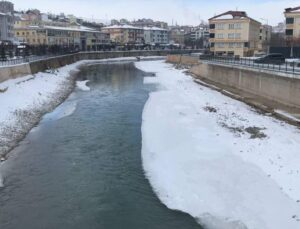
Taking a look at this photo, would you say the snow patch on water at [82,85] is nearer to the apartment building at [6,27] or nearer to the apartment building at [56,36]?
the apartment building at [6,27]

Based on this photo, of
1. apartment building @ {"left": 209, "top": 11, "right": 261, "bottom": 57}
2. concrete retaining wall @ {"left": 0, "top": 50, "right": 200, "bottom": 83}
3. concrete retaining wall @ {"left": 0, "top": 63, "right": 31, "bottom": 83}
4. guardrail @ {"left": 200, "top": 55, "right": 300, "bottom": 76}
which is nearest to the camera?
guardrail @ {"left": 200, "top": 55, "right": 300, "bottom": 76}

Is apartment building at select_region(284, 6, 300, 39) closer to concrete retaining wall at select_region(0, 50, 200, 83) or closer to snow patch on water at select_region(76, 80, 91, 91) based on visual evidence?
snow patch on water at select_region(76, 80, 91, 91)

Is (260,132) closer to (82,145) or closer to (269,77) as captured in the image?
(82,145)

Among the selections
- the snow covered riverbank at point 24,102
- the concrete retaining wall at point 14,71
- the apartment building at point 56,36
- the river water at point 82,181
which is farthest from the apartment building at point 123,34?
the river water at point 82,181

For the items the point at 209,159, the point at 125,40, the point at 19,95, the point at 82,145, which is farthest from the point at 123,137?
the point at 125,40

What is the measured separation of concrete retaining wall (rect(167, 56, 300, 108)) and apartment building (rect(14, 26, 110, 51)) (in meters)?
77.6

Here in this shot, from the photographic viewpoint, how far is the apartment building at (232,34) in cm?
8362

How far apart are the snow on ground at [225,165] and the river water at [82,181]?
89 cm

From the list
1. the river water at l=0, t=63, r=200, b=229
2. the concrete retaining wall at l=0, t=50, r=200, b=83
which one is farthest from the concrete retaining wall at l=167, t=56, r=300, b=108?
the concrete retaining wall at l=0, t=50, r=200, b=83

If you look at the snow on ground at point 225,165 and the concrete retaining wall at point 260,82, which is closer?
the snow on ground at point 225,165

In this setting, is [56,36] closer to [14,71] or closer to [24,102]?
[14,71]

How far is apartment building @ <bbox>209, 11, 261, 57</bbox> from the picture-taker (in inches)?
3292

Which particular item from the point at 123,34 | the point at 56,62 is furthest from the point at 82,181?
the point at 123,34

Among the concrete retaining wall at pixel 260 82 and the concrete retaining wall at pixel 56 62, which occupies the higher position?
the concrete retaining wall at pixel 56 62
